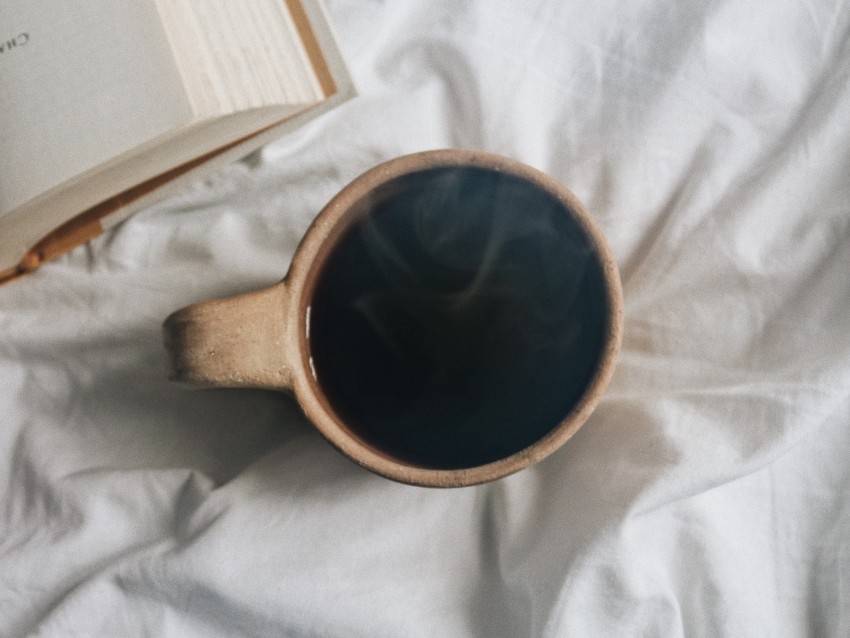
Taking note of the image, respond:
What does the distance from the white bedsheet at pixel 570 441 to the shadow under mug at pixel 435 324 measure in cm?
7

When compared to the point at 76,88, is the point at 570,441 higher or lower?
lower

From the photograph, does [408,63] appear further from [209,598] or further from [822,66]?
[209,598]

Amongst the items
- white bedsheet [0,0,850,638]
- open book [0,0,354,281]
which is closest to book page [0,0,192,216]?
open book [0,0,354,281]

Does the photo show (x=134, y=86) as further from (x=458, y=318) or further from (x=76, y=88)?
(x=458, y=318)

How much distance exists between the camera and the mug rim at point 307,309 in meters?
0.44

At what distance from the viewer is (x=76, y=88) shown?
0.47 meters

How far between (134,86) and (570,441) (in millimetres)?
346

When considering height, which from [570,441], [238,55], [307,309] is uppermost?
[238,55]

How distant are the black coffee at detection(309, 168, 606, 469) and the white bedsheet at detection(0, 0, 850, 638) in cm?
6

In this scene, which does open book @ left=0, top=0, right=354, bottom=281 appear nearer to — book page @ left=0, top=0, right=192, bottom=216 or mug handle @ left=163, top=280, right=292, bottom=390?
book page @ left=0, top=0, right=192, bottom=216

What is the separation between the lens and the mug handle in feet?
1.33

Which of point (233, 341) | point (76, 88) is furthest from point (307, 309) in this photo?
point (76, 88)

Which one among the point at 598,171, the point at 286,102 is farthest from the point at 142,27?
the point at 598,171

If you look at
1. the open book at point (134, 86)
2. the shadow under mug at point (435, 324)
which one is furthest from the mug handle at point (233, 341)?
the open book at point (134, 86)
